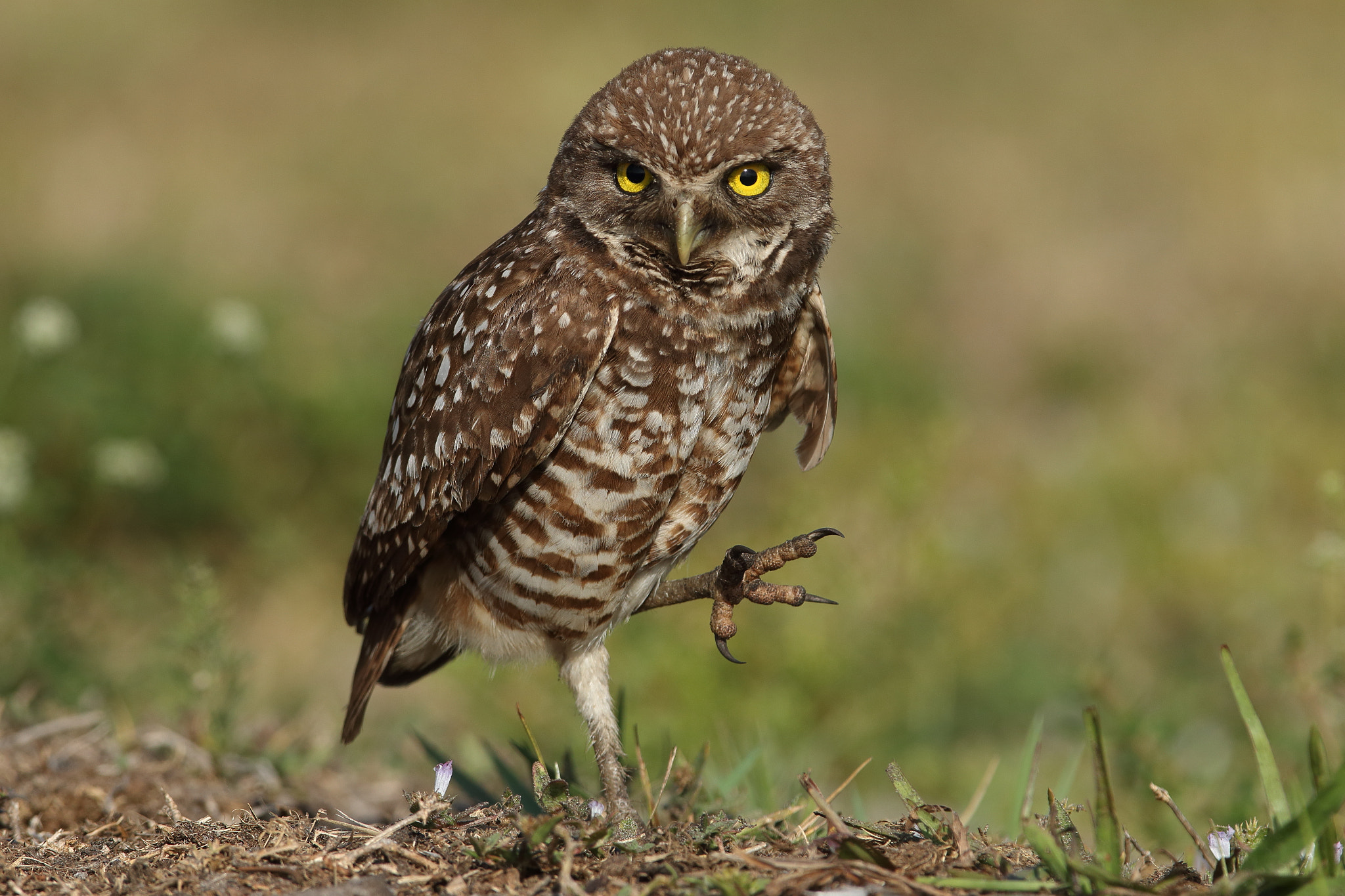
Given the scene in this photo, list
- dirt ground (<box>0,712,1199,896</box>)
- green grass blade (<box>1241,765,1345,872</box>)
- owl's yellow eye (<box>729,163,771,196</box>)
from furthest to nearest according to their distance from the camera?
owl's yellow eye (<box>729,163,771,196</box>) < dirt ground (<box>0,712,1199,896</box>) < green grass blade (<box>1241,765,1345,872</box>)

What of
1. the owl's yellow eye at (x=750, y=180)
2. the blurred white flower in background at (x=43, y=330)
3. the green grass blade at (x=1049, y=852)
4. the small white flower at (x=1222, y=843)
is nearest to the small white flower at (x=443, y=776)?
the green grass blade at (x=1049, y=852)

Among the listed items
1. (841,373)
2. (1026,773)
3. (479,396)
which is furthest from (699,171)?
(841,373)

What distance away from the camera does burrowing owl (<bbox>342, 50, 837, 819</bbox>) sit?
2.84 meters

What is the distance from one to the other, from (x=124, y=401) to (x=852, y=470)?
10.6ft

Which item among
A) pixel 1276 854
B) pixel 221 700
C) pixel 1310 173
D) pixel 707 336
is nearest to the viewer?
pixel 1276 854

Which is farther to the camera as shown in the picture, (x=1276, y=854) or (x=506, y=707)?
(x=506, y=707)

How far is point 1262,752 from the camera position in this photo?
2.05 m

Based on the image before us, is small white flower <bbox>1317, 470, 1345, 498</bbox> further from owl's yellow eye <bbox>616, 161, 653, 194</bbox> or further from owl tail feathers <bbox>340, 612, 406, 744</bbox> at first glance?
owl tail feathers <bbox>340, 612, 406, 744</bbox>

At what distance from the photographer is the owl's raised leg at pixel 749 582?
2750mm

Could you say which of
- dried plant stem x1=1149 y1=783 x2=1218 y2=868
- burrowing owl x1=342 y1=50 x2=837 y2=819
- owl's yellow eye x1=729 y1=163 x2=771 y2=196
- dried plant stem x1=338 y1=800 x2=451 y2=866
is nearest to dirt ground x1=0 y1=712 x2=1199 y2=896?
dried plant stem x1=338 y1=800 x2=451 y2=866

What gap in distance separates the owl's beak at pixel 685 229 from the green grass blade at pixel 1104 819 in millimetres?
1326

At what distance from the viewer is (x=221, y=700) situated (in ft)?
11.4

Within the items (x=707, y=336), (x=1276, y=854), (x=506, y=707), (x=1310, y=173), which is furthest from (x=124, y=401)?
(x=1310, y=173)

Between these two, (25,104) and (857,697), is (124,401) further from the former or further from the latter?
(25,104)
